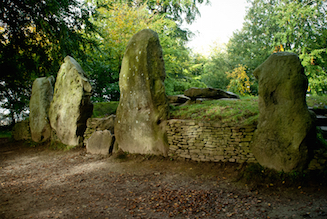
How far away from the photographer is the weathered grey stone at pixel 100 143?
6.91m

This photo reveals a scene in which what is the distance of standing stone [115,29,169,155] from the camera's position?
20.0 feet

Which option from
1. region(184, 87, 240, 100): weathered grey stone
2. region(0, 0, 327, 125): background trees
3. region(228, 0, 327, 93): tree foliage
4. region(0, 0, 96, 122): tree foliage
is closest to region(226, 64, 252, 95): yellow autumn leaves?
region(0, 0, 327, 125): background trees

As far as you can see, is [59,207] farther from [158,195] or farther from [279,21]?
[279,21]

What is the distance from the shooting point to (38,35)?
10.0m

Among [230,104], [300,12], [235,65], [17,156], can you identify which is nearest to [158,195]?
[230,104]

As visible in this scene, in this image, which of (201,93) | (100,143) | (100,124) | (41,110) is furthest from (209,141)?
(41,110)

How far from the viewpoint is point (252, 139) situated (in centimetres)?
475

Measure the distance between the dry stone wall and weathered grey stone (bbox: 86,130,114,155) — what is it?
82.5 inches

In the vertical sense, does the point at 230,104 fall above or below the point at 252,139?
above

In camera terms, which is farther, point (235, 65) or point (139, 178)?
point (235, 65)

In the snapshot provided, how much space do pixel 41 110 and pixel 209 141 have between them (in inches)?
275

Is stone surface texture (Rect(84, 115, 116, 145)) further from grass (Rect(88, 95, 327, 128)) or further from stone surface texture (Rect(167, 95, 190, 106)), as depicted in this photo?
grass (Rect(88, 95, 327, 128))

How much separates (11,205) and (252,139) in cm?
476

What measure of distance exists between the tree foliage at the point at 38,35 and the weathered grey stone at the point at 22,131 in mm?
2047
